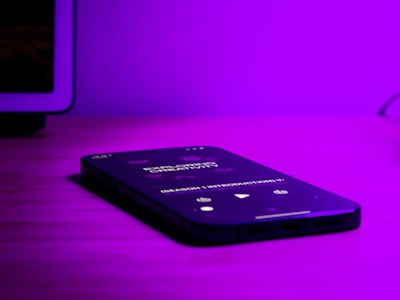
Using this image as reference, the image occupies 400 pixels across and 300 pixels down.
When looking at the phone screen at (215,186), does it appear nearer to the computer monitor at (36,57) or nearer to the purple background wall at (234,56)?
the computer monitor at (36,57)

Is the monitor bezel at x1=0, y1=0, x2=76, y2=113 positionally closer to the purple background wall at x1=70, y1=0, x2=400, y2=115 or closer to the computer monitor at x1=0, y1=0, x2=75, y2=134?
the computer monitor at x1=0, y1=0, x2=75, y2=134

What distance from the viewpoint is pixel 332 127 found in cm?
103

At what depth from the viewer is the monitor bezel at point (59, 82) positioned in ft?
3.06

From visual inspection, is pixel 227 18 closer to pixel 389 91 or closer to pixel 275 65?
pixel 275 65

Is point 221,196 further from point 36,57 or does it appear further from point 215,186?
point 36,57

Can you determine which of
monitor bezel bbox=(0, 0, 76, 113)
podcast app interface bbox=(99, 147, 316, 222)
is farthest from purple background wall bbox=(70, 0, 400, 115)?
podcast app interface bbox=(99, 147, 316, 222)

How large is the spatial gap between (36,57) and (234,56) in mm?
285

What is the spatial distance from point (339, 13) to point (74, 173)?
1.61 ft

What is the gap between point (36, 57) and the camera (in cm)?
94

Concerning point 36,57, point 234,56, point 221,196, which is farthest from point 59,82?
point 221,196

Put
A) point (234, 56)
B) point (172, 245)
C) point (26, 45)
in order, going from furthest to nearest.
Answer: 1. point (234, 56)
2. point (26, 45)
3. point (172, 245)

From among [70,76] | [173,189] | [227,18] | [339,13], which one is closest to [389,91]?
[339,13]

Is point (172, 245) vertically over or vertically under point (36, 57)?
under

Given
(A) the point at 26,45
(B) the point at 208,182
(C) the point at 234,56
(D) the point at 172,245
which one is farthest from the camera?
(C) the point at 234,56
